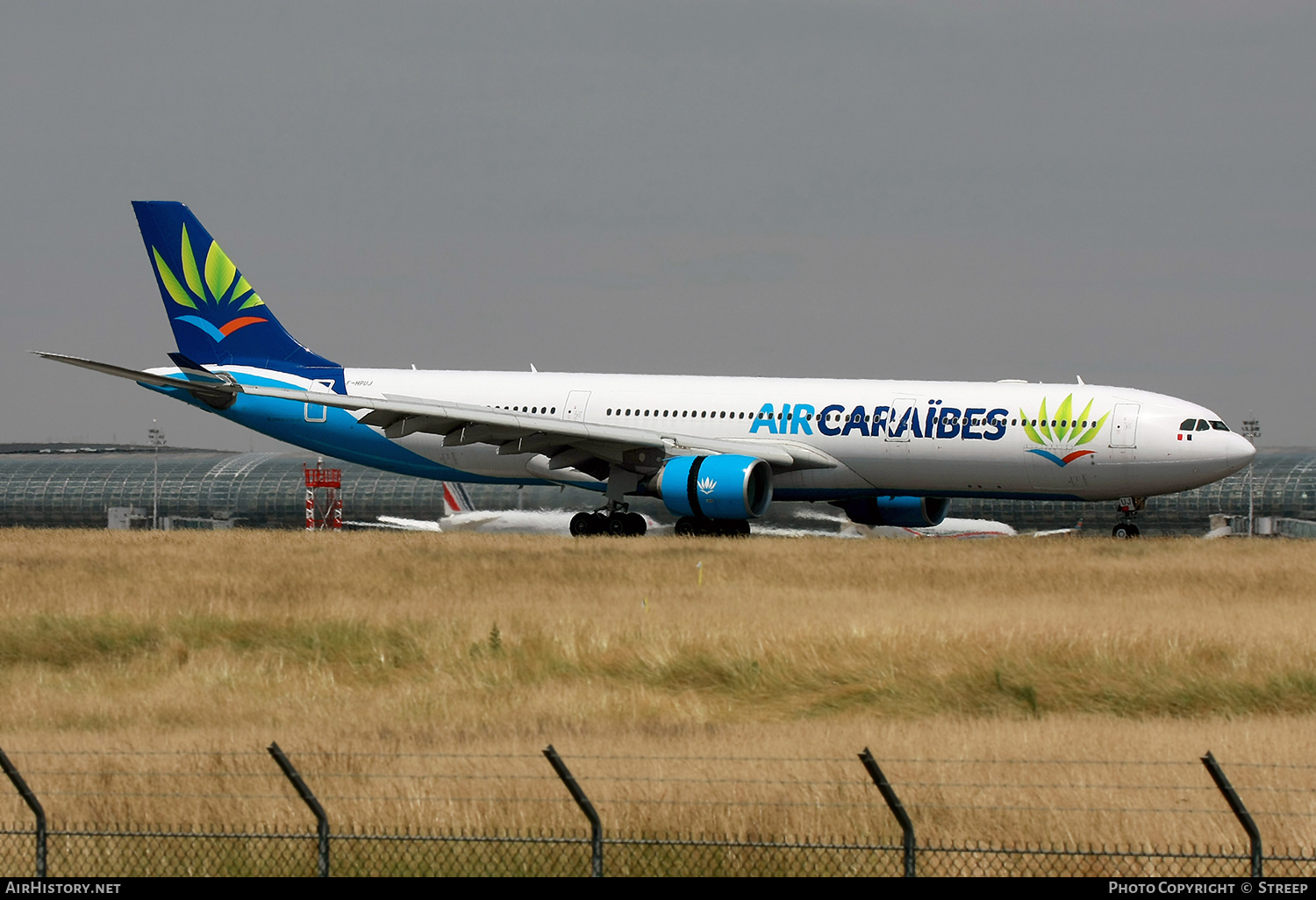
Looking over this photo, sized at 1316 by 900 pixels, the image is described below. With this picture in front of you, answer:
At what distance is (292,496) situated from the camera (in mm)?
91188

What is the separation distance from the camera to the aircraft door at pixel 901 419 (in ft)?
135

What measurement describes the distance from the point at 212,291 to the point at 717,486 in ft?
62.2

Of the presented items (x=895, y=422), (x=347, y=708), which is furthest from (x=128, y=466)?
(x=347, y=708)

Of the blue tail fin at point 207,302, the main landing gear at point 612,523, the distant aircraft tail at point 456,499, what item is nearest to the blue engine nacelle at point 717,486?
the main landing gear at point 612,523

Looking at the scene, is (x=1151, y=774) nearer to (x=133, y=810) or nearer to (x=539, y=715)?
(x=539, y=715)

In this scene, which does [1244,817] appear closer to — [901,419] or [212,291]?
[901,419]

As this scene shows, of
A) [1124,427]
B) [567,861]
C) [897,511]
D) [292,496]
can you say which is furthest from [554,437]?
[292,496]

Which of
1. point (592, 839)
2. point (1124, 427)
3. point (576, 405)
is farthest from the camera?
point (576, 405)

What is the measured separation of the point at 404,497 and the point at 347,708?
66.2 m

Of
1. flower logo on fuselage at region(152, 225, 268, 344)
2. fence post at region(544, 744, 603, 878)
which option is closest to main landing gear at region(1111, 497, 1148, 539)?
flower logo on fuselage at region(152, 225, 268, 344)

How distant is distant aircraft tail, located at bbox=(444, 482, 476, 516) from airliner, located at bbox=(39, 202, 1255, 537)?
2110 cm

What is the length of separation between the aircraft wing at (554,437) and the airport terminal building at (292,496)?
22.8m

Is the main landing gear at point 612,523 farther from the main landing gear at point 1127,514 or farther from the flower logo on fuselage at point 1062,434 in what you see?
the main landing gear at point 1127,514

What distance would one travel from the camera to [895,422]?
1622 inches
